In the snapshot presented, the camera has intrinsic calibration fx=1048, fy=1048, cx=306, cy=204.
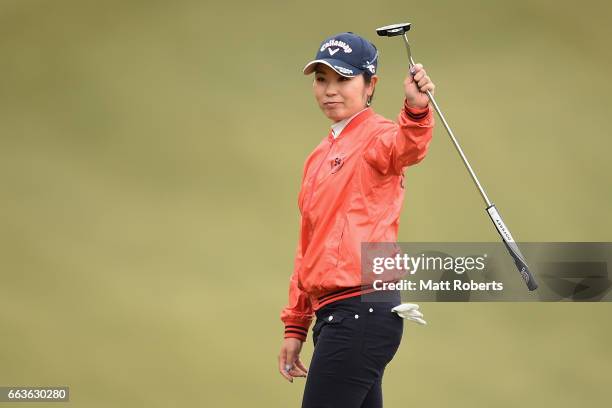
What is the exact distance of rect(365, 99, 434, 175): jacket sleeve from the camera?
2.05m

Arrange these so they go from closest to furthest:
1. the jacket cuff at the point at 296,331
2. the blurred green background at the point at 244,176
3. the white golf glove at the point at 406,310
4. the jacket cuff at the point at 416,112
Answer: the jacket cuff at the point at 416,112 < the white golf glove at the point at 406,310 < the jacket cuff at the point at 296,331 < the blurred green background at the point at 244,176

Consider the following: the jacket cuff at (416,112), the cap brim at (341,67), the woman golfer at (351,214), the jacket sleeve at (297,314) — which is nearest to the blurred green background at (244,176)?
the jacket sleeve at (297,314)

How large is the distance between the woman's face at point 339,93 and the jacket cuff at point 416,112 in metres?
0.27

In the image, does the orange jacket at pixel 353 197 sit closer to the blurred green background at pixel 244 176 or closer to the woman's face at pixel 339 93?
the woman's face at pixel 339 93

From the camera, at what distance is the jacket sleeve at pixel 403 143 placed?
2.05 m

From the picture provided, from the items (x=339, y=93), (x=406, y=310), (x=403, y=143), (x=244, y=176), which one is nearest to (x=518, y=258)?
(x=406, y=310)

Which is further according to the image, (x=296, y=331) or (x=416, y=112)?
(x=296, y=331)

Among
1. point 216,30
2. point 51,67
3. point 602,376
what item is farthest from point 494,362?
point 51,67

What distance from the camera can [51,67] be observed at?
440cm

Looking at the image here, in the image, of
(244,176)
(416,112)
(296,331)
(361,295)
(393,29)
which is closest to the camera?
(416,112)

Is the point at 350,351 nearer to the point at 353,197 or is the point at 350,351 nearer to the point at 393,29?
the point at 353,197

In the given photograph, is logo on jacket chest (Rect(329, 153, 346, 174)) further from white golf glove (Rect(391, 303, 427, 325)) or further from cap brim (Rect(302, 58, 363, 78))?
white golf glove (Rect(391, 303, 427, 325))

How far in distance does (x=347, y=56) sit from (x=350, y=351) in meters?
0.64

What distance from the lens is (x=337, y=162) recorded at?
2.25 metres
